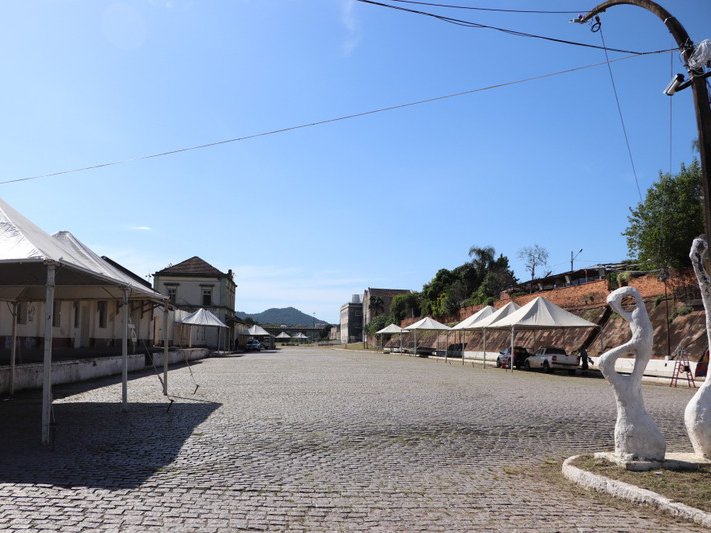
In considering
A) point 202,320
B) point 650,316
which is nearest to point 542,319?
point 650,316

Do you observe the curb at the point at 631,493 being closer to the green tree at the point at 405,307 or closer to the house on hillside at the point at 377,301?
the green tree at the point at 405,307

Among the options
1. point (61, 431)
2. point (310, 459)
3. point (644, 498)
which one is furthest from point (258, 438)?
point (644, 498)

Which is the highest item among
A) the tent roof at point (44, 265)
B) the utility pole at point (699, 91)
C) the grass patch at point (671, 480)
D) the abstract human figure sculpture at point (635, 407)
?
the utility pole at point (699, 91)

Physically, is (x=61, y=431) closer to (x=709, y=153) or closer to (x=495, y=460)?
(x=495, y=460)

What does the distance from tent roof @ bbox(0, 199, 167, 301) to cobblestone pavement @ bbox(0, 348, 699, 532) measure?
240 cm

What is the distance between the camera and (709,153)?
7195 millimetres

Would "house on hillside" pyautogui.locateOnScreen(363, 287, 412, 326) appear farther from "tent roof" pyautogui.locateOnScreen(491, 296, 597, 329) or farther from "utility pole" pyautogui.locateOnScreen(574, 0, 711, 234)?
"utility pole" pyautogui.locateOnScreen(574, 0, 711, 234)

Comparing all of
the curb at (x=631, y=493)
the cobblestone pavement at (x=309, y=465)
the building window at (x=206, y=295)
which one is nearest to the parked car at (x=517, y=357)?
the cobblestone pavement at (x=309, y=465)

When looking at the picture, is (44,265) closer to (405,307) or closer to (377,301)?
(405,307)

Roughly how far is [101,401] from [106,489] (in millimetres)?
8239

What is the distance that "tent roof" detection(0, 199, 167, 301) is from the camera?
28.3 ft

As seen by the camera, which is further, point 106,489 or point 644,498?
point 106,489

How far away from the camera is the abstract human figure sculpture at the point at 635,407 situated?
6.63 metres

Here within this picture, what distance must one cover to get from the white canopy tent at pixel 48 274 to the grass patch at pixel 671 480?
671 centimetres
